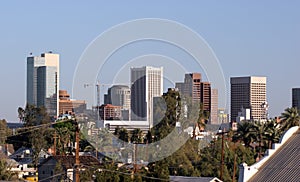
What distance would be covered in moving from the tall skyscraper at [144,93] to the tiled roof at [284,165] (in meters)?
49.1

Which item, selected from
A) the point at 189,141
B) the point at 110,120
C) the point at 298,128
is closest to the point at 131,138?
the point at 189,141

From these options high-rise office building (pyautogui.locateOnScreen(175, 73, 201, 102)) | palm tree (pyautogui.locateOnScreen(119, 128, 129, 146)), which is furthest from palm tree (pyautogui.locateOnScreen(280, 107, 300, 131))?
palm tree (pyautogui.locateOnScreen(119, 128, 129, 146))

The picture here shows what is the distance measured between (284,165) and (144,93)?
59.4m

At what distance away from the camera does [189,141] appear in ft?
270

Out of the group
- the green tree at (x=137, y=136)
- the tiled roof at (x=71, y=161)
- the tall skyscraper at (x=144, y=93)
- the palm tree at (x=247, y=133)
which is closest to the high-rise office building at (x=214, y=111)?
the green tree at (x=137, y=136)

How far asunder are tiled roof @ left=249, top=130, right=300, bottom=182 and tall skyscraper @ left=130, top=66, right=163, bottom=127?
161ft

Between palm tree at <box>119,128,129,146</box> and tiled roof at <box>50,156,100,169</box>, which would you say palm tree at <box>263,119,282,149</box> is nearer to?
tiled roof at <box>50,156,100,169</box>

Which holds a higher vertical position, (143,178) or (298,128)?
(298,128)

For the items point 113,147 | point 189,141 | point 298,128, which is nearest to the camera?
point 298,128

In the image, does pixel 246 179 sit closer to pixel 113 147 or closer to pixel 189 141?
pixel 189 141

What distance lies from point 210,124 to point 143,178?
50456 millimetres

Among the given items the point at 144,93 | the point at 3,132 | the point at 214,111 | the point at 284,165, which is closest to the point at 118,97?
the point at 144,93

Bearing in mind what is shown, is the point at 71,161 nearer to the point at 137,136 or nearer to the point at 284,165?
the point at 137,136

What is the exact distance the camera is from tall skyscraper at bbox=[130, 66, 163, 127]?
88.1 m
